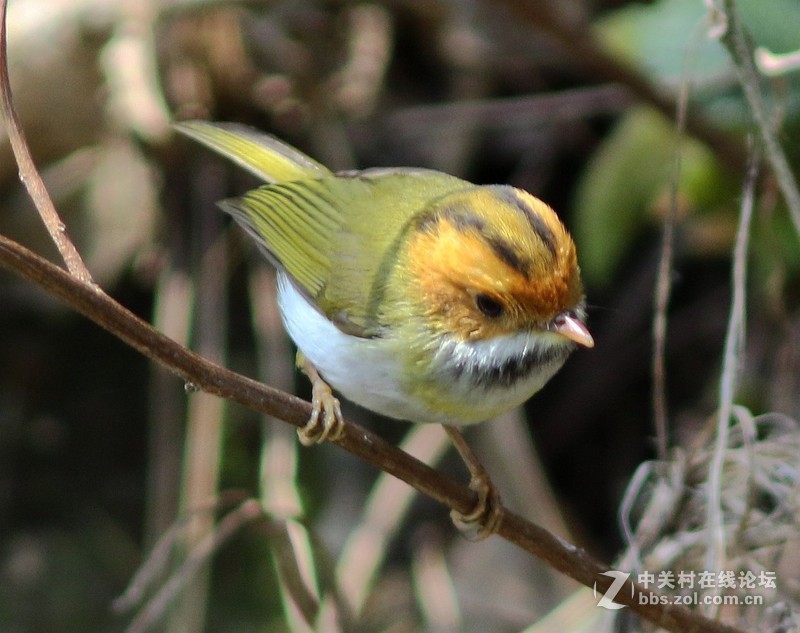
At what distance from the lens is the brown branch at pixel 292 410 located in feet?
4.93

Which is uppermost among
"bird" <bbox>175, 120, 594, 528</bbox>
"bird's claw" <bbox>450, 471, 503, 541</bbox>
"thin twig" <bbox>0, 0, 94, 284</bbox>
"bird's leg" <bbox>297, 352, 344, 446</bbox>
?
"thin twig" <bbox>0, 0, 94, 284</bbox>

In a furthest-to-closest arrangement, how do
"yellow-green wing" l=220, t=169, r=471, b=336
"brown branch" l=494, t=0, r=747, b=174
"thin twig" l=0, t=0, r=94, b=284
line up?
"brown branch" l=494, t=0, r=747, b=174 → "yellow-green wing" l=220, t=169, r=471, b=336 → "thin twig" l=0, t=0, r=94, b=284

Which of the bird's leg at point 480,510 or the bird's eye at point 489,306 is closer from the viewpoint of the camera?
the bird's eye at point 489,306

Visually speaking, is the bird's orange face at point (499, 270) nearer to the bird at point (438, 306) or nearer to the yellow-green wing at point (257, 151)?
the bird at point (438, 306)

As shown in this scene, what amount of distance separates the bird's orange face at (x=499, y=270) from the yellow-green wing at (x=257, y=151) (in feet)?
3.25

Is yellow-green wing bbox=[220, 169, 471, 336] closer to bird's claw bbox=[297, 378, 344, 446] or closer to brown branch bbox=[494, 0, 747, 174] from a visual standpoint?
bird's claw bbox=[297, 378, 344, 446]

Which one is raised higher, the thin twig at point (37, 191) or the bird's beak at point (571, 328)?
the thin twig at point (37, 191)

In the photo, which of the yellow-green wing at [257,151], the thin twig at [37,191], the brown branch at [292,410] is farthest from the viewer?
the yellow-green wing at [257,151]

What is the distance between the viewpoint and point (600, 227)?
4.13m

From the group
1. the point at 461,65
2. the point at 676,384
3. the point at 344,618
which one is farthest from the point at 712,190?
the point at 344,618

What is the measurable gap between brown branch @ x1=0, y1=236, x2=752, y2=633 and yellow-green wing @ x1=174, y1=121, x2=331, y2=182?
4.40 feet

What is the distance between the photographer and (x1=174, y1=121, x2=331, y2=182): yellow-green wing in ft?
10.6

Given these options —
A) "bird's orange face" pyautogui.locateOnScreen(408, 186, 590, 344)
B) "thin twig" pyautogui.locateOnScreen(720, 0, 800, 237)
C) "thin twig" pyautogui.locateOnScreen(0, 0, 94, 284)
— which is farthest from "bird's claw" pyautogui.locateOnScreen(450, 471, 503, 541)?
"thin twig" pyautogui.locateOnScreen(0, 0, 94, 284)

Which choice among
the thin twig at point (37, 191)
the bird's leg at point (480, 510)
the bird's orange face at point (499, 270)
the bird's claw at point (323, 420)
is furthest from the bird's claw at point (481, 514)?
the thin twig at point (37, 191)
